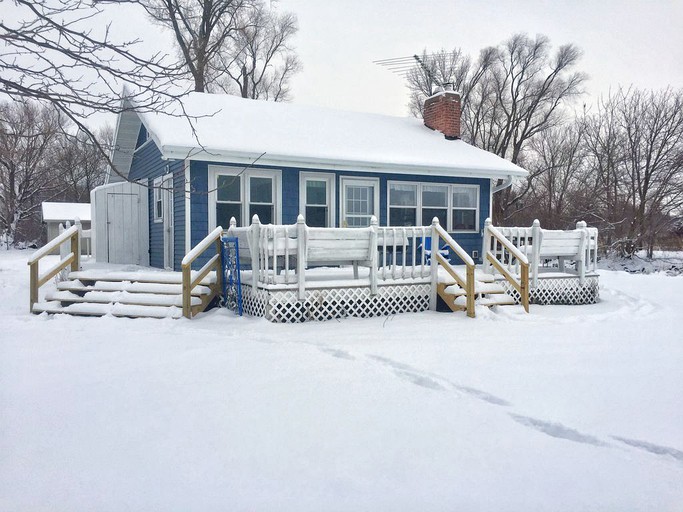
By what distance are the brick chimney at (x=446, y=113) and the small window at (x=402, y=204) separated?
3.08 meters

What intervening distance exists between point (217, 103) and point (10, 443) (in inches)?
430

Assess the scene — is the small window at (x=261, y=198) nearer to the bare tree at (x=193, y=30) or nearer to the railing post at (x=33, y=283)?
the bare tree at (x=193, y=30)

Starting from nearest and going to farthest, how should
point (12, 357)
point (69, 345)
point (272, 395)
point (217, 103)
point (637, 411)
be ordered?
point (637, 411)
point (272, 395)
point (12, 357)
point (69, 345)
point (217, 103)

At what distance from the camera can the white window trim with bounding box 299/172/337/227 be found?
11.4m

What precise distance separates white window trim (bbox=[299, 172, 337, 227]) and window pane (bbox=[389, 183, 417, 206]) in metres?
1.48

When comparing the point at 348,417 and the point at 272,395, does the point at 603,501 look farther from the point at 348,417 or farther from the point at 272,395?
the point at 272,395

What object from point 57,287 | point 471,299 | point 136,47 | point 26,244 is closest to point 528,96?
point 471,299

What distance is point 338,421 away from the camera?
373 cm

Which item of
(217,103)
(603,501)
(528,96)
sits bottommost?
(603,501)

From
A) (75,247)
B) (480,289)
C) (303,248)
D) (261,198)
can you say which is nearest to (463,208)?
(480,289)

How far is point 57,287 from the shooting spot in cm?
862

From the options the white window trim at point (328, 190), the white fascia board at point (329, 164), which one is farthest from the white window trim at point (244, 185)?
the white window trim at point (328, 190)

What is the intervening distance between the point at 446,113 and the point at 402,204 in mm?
4035

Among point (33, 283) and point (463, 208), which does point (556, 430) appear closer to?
point (33, 283)
